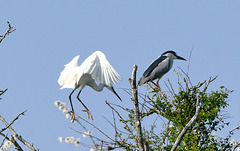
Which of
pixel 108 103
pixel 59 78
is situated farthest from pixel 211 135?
pixel 59 78

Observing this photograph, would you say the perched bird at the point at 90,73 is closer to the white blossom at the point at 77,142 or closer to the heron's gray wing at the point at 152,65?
the white blossom at the point at 77,142

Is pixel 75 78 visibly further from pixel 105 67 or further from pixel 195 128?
pixel 195 128

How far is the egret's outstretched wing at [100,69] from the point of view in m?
6.62

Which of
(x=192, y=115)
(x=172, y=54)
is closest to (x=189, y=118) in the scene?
(x=192, y=115)

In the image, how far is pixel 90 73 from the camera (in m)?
6.85

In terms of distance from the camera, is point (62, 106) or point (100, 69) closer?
point (62, 106)

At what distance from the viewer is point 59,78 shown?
7492 mm

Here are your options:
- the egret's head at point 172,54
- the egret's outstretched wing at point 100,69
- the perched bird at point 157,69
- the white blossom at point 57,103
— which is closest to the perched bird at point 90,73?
the egret's outstretched wing at point 100,69

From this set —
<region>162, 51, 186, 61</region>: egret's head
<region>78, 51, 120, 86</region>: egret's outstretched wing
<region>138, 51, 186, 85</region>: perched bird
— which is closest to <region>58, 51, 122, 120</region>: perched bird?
<region>78, 51, 120, 86</region>: egret's outstretched wing

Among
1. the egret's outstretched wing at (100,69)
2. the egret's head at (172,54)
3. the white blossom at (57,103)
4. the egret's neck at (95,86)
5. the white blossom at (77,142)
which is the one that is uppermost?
the egret's head at (172,54)

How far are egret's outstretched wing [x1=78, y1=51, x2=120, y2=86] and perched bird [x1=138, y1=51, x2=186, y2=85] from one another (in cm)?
202

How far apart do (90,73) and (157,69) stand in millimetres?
2857

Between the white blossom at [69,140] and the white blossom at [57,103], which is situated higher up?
the white blossom at [57,103]

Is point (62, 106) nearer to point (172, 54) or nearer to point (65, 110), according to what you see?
point (65, 110)
